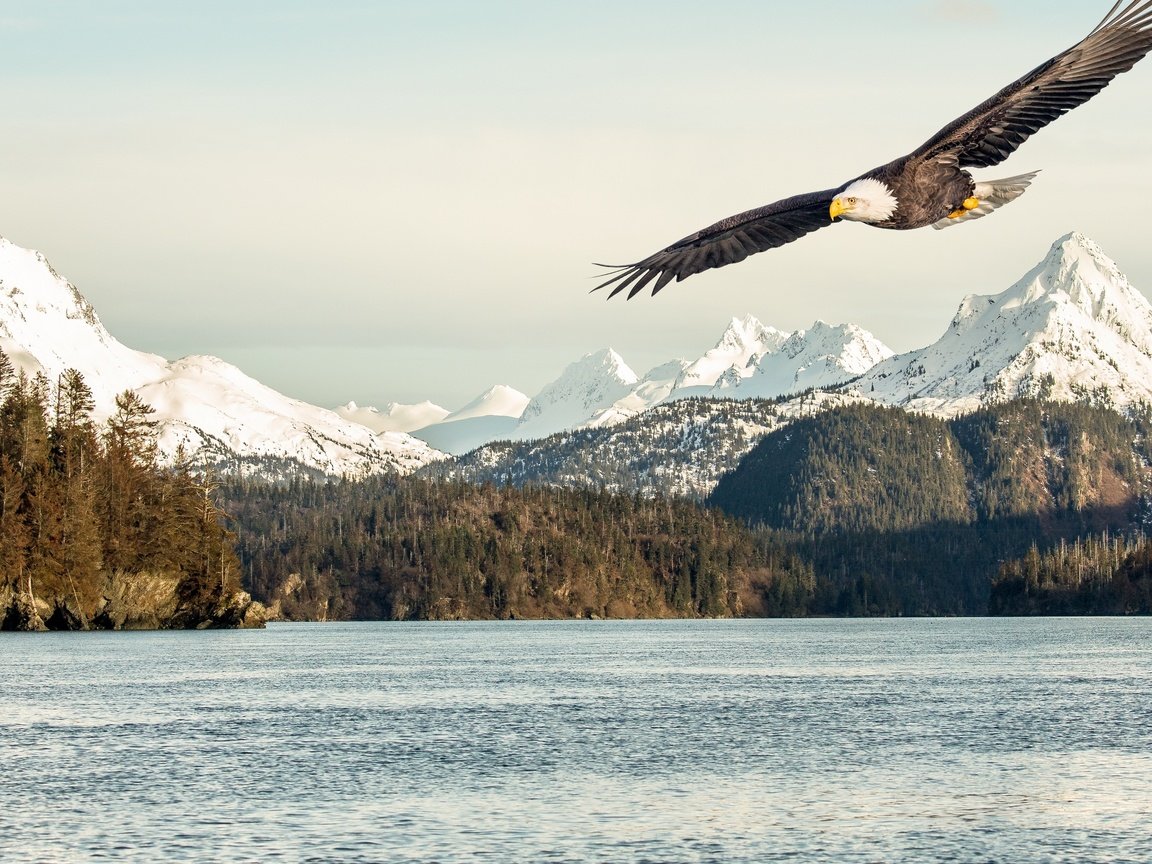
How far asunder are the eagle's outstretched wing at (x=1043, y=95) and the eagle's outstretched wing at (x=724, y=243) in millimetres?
2154

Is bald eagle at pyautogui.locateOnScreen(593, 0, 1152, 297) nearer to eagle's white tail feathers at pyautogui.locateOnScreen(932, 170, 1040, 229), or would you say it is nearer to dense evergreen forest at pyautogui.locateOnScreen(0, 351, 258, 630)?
eagle's white tail feathers at pyautogui.locateOnScreen(932, 170, 1040, 229)

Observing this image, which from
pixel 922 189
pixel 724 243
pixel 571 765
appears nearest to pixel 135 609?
pixel 571 765

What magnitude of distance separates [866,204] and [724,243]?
3595mm

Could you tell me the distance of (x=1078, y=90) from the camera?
20938 millimetres

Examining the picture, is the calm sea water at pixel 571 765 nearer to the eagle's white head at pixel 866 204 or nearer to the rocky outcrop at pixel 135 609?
the eagle's white head at pixel 866 204

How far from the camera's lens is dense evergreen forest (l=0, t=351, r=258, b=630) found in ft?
476

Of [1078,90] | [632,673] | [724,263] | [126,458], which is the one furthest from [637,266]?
[126,458]

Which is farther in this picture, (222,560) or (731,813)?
(222,560)

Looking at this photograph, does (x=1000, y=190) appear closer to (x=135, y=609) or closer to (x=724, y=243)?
(x=724, y=243)

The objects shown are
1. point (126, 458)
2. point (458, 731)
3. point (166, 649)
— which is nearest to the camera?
point (458, 731)

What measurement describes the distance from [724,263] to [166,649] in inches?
4243

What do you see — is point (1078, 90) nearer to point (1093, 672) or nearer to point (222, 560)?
point (1093, 672)

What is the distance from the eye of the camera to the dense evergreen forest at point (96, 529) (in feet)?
476

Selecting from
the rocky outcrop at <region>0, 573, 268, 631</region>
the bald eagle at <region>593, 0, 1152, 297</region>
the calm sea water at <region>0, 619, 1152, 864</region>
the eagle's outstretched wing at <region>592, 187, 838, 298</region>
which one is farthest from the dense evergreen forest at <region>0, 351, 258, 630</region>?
the bald eagle at <region>593, 0, 1152, 297</region>
